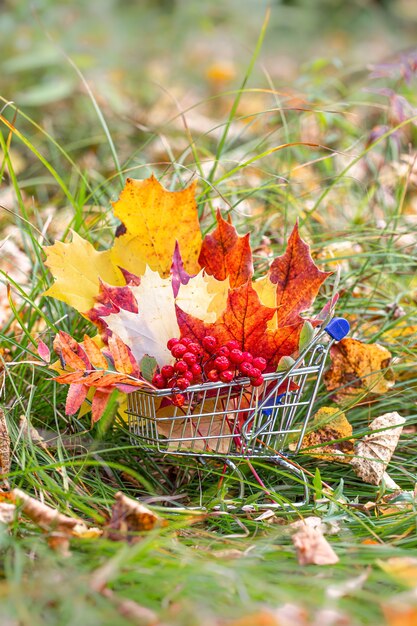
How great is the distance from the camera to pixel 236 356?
99 cm

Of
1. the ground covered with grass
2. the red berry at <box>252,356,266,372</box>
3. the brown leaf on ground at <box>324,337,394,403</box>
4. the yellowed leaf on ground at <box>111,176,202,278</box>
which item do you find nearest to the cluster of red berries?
the red berry at <box>252,356,266,372</box>

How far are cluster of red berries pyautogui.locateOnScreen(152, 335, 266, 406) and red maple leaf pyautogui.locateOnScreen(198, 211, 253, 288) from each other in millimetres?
165

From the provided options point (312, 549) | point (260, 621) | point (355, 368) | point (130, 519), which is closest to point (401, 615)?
point (260, 621)

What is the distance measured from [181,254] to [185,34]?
11.9ft

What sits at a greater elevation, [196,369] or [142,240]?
[142,240]

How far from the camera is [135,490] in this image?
44.0 inches

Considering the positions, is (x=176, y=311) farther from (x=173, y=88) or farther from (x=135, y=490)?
(x=173, y=88)

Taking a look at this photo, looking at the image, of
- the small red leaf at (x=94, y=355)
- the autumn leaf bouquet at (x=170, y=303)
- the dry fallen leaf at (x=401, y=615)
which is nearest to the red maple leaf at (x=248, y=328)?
the autumn leaf bouquet at (x=170, y=303)

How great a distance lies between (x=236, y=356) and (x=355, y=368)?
407 millimetres

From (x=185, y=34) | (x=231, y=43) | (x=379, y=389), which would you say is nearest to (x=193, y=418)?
(x=379, y=389)

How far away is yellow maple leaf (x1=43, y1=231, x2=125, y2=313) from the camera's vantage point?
1097 mm

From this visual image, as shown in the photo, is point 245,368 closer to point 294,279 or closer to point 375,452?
point 294,279

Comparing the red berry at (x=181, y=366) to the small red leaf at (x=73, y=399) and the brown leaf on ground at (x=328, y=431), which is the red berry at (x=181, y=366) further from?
the brown leaf on ground at (x=328, y=431)

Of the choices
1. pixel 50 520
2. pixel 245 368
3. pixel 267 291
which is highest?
pixel 267 291
